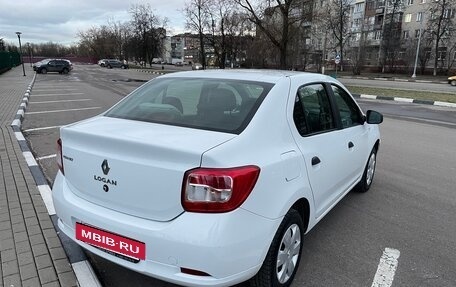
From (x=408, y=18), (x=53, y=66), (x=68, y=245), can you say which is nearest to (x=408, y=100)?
(x=68, y=245)

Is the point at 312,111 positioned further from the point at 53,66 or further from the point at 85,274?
the point at 53,66

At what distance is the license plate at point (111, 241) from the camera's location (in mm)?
2365

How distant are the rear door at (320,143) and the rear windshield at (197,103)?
1.36ft

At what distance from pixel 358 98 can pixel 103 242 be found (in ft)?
62.5

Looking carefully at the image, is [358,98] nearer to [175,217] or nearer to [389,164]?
[389,164]

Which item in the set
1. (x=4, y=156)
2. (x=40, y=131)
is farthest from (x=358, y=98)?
(x=4, y=156)

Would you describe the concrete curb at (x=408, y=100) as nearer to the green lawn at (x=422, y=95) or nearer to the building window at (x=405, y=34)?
the green lawn at (x=422, y=95)

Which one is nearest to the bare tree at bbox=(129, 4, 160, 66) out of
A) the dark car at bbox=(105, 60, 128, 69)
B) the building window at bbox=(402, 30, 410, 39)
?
the dark car at bbox=(105, 60, 128, 69)

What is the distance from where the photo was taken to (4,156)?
6.39m

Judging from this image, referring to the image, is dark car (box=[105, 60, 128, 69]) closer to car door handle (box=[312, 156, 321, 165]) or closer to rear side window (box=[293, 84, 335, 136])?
rear side window (box=[293, 84, 335, 136])

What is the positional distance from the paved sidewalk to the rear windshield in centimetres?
130

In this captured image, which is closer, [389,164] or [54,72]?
[389,164]

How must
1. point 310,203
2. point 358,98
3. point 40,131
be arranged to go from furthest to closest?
1. point 358,98
2. point 40,131
3. point 310,203

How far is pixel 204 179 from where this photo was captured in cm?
219
